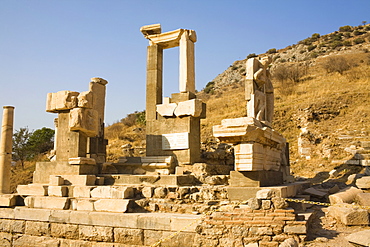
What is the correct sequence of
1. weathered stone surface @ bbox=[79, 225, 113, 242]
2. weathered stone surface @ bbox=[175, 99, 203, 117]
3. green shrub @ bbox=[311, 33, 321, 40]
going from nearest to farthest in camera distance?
weathered stone surface @ bbox=[79, 225, 113, 242]
weathered stone surface @ bbox=[175, 99, 203, 117]
green shrub @ bbox=[311, 33, 321, 40]

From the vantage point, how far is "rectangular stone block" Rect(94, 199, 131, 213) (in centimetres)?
658

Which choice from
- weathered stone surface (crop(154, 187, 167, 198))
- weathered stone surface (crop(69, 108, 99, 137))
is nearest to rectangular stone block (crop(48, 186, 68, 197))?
weathered stone surface (crop(69, 108, 99, 137))

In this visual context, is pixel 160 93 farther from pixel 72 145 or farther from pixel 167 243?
pixel 167 243

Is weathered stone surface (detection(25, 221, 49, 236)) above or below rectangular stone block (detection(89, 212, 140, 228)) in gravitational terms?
below

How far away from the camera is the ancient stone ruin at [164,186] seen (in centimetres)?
540

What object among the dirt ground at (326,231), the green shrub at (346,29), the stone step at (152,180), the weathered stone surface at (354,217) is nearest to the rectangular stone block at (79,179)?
the stone step at (152,180)

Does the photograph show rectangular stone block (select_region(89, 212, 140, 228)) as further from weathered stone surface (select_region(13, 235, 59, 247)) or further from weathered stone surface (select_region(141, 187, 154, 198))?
weathered stone surface (select_region(13, 235, 59, 247))

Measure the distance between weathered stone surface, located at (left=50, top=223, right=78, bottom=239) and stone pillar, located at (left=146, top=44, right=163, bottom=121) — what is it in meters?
4.44

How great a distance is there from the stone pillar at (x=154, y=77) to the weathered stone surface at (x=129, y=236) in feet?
15.3

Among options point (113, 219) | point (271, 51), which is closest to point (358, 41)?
point (271, 51)

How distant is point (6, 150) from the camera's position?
960 cm

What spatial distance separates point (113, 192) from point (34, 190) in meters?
2.32

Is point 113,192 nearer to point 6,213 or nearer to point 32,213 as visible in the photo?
point 32,213

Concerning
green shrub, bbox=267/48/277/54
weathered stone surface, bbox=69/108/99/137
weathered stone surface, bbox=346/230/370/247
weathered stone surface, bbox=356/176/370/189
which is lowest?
weathered stone surface, bbox=346/230/370/247
